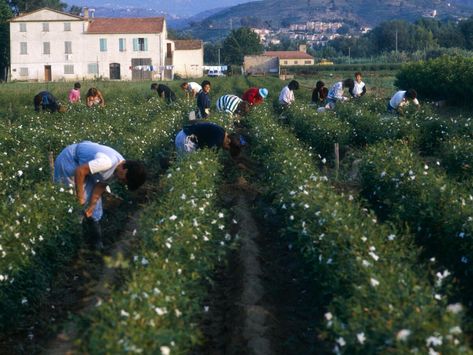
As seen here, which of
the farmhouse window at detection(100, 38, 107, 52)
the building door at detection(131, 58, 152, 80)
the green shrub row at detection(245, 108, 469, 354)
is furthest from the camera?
the farmhouse window at detection(100, 38, 107, 52)

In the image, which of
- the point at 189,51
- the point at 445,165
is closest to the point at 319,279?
the point at 445,165

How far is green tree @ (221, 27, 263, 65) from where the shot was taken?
12119cm

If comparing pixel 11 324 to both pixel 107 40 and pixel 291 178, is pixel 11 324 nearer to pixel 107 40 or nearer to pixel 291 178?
pixel 291 178

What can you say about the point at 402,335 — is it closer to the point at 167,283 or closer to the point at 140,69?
the point at 167,283

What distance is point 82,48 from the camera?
7319 centimetres

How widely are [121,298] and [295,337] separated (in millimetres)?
2171

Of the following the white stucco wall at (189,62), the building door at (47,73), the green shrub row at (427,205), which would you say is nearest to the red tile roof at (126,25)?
the building door at (47,73)

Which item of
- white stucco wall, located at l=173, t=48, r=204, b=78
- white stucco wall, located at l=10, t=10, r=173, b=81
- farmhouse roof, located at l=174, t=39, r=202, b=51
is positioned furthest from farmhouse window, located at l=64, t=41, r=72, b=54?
farmhouse roof, located at l=174, t=39, r=202, b=51

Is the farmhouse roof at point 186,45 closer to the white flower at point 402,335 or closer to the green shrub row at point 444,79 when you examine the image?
the green shrub row at point 444,79

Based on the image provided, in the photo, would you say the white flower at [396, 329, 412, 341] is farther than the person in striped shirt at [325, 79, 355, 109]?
No

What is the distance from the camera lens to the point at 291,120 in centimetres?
2078

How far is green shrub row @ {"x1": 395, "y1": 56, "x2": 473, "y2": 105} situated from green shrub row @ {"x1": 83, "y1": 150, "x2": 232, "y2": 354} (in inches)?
805

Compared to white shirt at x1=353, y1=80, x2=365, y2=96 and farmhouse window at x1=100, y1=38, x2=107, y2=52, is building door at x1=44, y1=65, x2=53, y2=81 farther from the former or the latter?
white shirt at x1=353, y1=80, x2=365, y2=96

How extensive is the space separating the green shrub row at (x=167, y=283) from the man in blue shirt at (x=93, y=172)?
1.48ft
